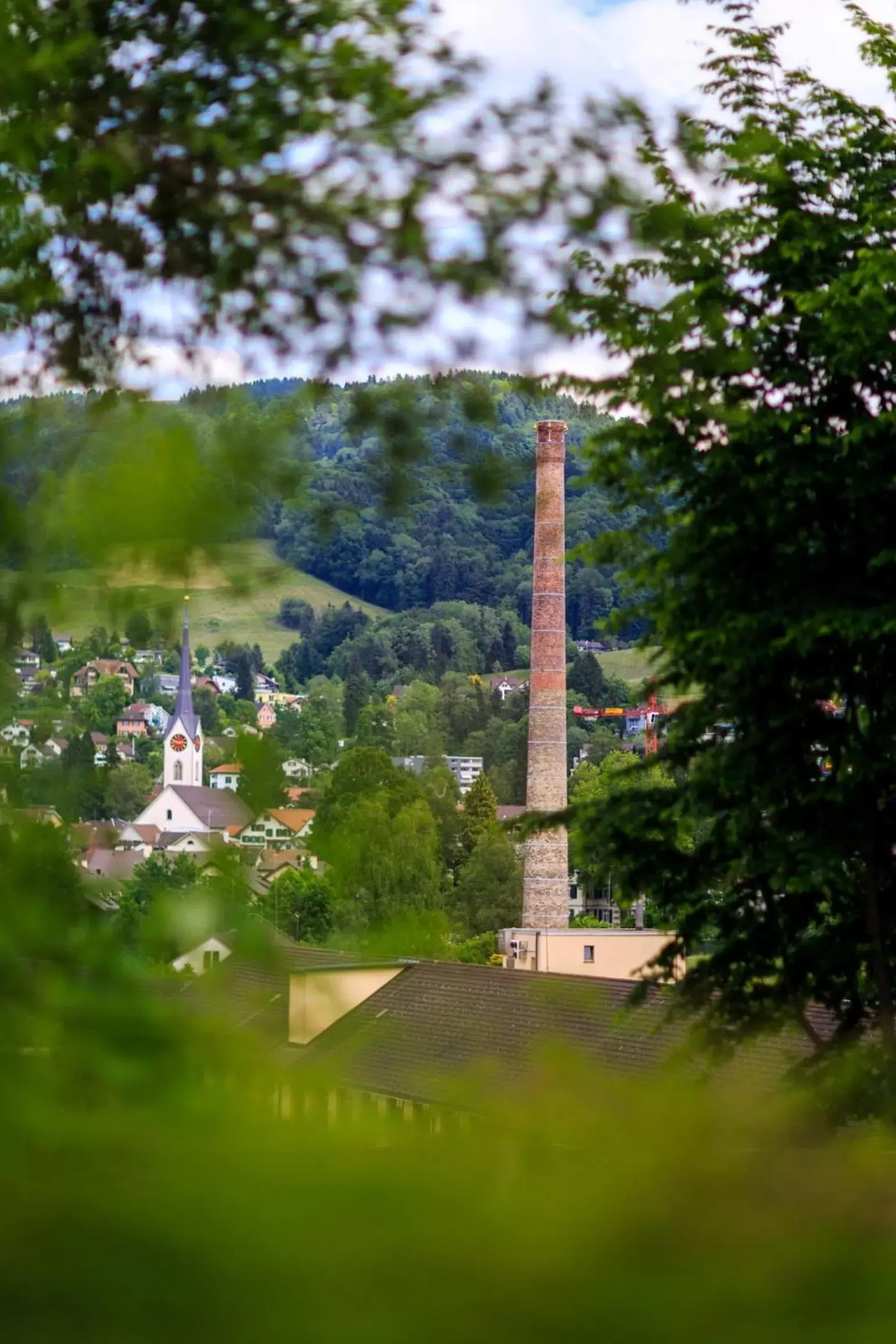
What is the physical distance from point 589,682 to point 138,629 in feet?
129

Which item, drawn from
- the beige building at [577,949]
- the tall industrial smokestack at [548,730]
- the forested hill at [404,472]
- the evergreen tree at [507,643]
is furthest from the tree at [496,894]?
the forested hill at [404,472]

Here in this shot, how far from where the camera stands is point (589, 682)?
40.4 m

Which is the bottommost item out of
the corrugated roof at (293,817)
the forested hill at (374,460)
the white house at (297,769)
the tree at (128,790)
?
the corrugated roof at (293,817)

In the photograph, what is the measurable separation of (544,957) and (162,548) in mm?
26612

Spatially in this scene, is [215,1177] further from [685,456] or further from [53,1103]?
Result: [685,456]

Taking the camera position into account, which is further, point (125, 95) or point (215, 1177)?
point (125, 95)

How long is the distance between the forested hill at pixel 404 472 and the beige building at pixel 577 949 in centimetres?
1064

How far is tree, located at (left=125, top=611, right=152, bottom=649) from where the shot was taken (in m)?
1.36

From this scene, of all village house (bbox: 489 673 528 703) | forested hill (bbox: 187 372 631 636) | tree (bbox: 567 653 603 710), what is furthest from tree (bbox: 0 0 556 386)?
tree (bbox: 567 653 603 710)

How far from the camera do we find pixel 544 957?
27.3 meters

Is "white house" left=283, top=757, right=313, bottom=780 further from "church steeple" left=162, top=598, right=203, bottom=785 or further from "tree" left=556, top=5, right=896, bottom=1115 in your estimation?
"tree" left=556, top=5, right=896, bottom=1115

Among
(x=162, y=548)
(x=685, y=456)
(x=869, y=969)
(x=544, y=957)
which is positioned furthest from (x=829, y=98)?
(x=544, y=957)

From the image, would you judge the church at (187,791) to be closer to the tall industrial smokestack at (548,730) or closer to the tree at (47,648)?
the tree at (47,648)

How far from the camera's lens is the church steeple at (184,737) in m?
1.41
